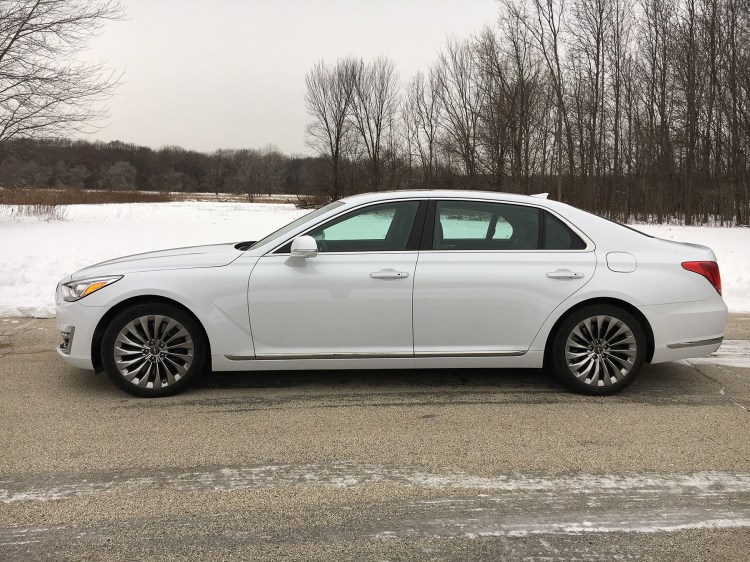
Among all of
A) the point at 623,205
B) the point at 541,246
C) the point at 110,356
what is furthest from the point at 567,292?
the point at 623,205

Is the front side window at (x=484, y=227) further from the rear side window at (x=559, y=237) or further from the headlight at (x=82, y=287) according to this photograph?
the headlight at (x=82, y=287)

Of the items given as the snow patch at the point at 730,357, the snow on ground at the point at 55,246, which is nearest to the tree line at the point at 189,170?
the snow on ground at the point at 55,246

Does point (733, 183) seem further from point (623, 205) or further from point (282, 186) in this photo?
point (282, 186)

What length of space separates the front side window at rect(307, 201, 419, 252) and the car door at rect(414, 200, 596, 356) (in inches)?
8.1

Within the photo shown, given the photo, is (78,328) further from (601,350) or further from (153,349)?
(601,350)

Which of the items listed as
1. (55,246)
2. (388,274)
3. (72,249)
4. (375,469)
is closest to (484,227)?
(388,274)

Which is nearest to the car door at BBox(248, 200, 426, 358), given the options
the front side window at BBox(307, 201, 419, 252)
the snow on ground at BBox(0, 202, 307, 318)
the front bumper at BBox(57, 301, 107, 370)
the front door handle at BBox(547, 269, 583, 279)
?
the front side window at BBox(307, 201, 419, 252)

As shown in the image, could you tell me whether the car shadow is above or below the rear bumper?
below

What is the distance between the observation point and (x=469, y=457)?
11.2 ft

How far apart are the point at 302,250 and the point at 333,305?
47cm

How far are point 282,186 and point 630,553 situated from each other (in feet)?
386

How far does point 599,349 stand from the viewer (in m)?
4.42

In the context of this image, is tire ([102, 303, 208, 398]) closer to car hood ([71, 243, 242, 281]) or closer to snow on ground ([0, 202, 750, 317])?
car hood ([71, 243, 242, 281])

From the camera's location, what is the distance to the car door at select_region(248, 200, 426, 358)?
14.0 ft
